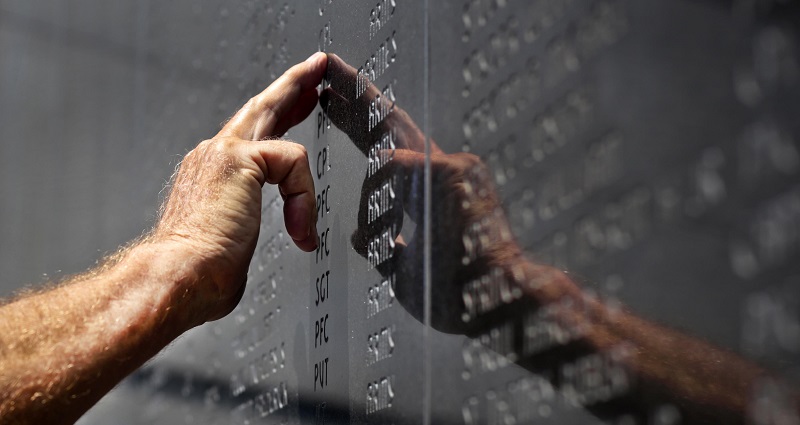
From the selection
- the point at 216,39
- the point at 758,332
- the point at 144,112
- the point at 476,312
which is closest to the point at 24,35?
the point at 144,112

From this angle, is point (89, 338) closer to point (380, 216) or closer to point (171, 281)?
point (171, 281)

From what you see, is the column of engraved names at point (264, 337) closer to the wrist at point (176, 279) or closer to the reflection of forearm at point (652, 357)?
the wrist at point (176, 279)

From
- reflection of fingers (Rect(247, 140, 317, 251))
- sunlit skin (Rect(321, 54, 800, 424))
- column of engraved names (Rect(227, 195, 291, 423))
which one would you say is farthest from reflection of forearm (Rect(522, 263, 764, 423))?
column of engraved names (Rect(227, 195, 291, 423))

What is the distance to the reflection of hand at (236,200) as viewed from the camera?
0.92 metres

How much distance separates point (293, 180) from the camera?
0.93 metres

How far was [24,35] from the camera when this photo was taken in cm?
159

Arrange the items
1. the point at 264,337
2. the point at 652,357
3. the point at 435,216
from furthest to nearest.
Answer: the point at 264,337
the point at 435,216
the point at 652,357

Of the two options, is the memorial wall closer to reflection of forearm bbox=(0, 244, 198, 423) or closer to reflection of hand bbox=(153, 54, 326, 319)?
reflection of hand bbox=(153, 54, 326, 319)

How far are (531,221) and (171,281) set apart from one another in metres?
0.46

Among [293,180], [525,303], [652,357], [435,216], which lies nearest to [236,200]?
[293,180]

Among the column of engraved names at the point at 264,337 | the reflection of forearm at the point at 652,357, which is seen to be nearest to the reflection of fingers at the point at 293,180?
the column of engraved names at the point at 264,337

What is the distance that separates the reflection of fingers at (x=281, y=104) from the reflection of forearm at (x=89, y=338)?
16 cm

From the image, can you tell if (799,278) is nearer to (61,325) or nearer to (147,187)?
(61,325)

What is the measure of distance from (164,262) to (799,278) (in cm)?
65
